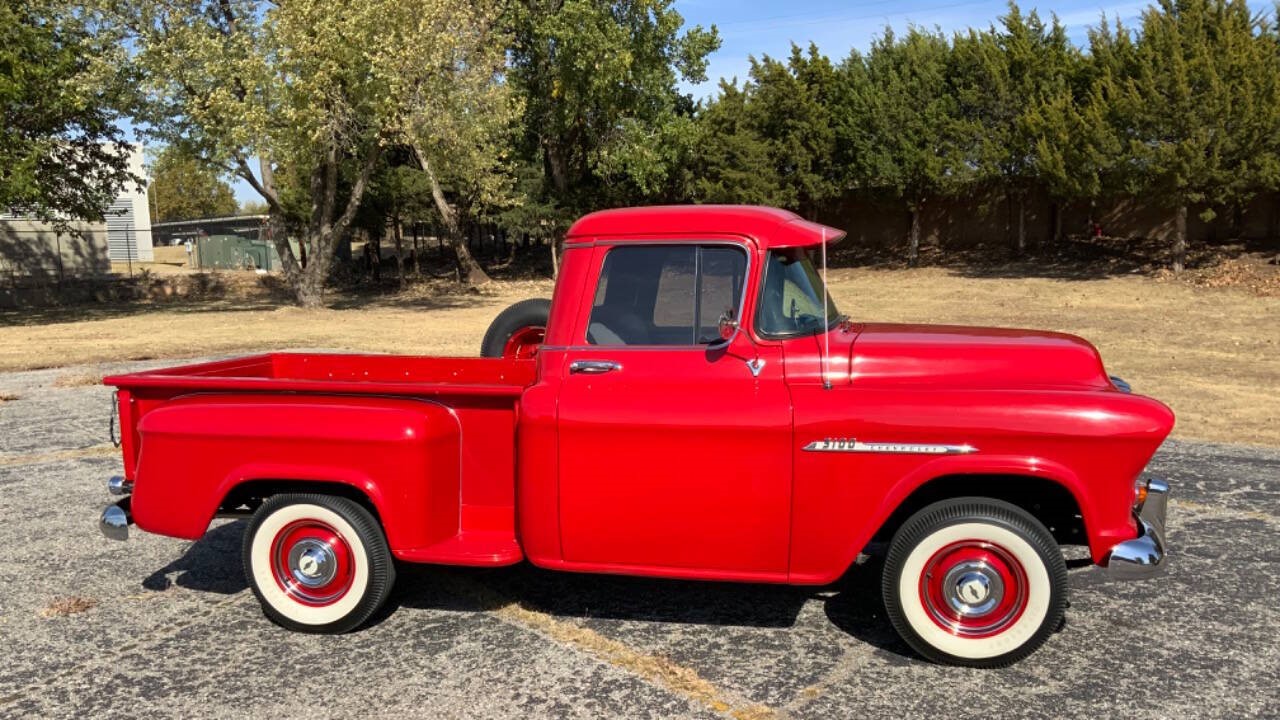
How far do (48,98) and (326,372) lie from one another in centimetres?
2181

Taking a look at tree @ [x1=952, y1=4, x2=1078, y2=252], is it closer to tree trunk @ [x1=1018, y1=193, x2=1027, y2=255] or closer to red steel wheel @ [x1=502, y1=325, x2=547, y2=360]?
tree trunk @ [x1=1018, y1=193, x2=1027, y2=255]

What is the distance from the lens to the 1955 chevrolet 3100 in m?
4.06

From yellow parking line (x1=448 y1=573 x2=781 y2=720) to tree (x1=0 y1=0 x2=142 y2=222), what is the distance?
21.3m

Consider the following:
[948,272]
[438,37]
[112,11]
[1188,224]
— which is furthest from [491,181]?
[1188,224]

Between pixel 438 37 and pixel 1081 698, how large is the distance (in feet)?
71.1

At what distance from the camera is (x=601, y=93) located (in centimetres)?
3503

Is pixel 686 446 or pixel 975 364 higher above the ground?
pixel 975 364

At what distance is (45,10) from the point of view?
23.0m

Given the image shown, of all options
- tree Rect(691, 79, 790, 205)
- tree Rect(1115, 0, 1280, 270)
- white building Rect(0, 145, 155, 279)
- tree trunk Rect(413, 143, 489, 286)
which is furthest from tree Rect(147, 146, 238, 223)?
tree Rect(1115, 0, 1280, 270)

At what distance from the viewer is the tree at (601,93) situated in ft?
110

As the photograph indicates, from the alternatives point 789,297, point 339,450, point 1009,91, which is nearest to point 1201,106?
point 1009,91

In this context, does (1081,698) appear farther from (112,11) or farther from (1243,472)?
(112,11)

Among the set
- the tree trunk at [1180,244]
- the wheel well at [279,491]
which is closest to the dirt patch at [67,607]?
the wheel well at [279,491]

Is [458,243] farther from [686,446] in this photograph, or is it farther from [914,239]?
[686,446]
